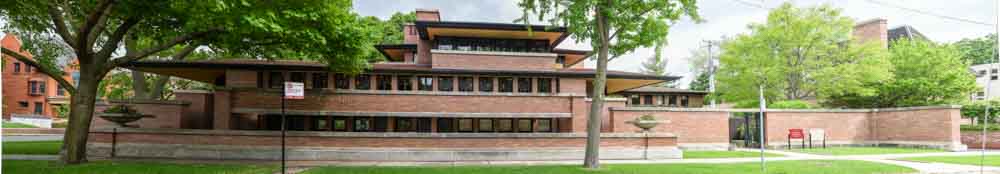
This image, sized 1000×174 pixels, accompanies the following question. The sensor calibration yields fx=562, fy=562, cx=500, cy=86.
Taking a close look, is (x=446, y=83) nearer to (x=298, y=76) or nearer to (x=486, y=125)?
(x=486, y=125)

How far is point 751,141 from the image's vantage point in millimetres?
28375

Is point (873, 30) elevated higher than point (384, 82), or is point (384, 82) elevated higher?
point (873, 30)

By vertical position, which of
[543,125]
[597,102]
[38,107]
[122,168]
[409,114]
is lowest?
[122,168]

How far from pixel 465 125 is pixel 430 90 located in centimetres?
251

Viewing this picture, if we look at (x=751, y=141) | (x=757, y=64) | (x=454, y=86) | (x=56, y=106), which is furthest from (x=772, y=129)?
(x=56, y=106)

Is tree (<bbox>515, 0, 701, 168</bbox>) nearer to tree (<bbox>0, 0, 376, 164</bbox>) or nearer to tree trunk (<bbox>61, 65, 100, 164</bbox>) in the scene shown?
tree (<bbox>0, 0, 376, 164</bbox>)

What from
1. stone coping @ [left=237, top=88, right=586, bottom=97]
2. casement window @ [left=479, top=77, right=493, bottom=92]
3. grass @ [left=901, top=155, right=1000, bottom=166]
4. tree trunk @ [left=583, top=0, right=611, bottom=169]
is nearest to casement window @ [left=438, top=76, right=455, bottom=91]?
stone coping @ [left=237, top=88, right=586, bottom=97]

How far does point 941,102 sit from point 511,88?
28405 millimetres

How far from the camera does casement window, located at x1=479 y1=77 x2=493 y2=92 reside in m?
24.9

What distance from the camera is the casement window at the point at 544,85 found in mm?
25375

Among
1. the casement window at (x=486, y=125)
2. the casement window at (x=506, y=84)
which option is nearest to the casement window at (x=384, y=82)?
the casement window at (x=486, y=125)

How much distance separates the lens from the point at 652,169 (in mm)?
16266

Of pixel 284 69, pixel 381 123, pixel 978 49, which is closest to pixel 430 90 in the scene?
pixel 381 123

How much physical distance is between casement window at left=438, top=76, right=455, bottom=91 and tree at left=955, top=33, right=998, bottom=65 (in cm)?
5835
